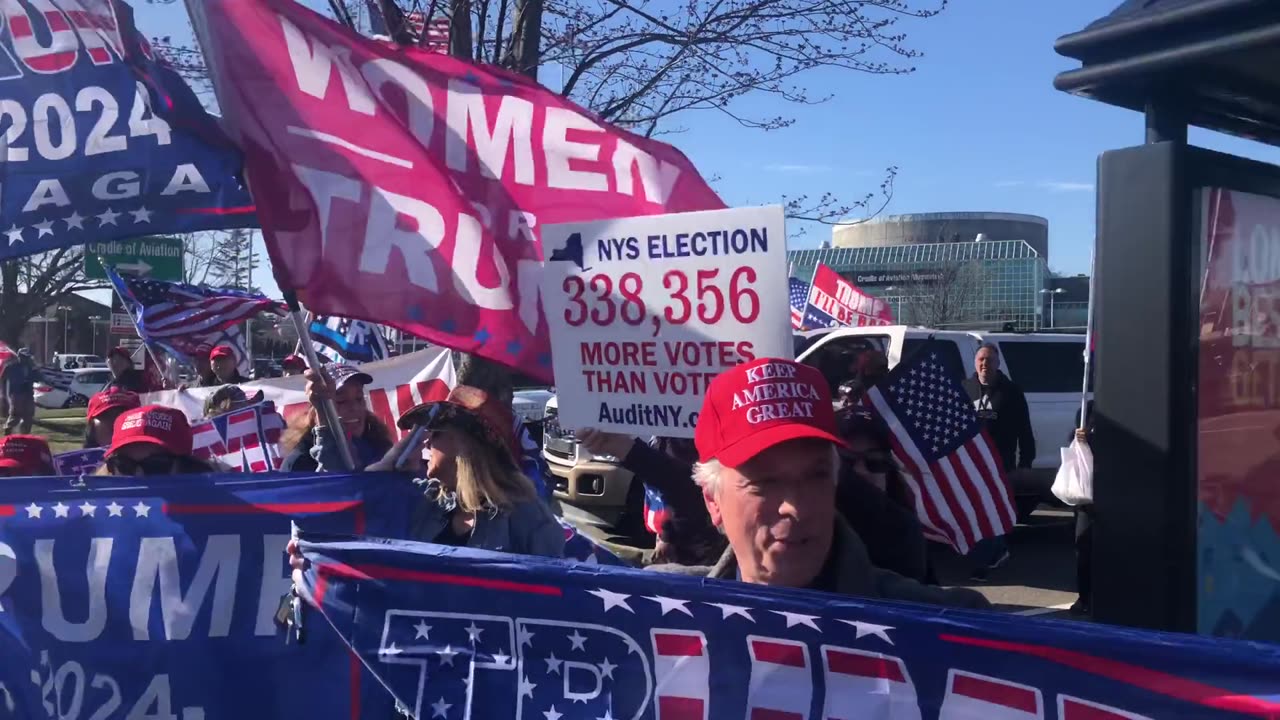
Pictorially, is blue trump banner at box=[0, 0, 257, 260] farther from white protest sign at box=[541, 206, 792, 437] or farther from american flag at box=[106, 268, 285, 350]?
american flag at box=[106, 268, 285, 350]

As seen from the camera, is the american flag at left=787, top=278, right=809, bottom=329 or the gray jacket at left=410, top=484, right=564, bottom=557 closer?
the gray jacket at left=410, top=484, right=564, bottom=557

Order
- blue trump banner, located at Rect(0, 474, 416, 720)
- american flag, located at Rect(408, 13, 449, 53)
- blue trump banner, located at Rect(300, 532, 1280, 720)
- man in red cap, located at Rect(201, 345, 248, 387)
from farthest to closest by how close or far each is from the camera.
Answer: man in red cap, located at Rect(201, 345, 248, 387)
american flag, located at Rect(408, 13, 449, 53)
blue trump banner, located at Rect(0, 474, 416, 720)
blue trump banner, located at Rect(300, 532, 1280, 720)

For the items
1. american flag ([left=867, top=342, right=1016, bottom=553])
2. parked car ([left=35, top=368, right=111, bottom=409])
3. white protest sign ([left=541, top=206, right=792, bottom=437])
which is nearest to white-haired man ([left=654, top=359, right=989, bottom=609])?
white protest sign ([left=541, top=206, right=792, bottom=437])

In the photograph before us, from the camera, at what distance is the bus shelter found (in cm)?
208

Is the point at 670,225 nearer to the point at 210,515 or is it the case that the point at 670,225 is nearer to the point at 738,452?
the point at 738,452

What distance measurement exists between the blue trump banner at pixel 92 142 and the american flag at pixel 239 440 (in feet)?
9.96

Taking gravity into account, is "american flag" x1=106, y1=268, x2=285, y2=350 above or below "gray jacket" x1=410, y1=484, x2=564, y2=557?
above

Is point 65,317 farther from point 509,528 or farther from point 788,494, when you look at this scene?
point 788,494

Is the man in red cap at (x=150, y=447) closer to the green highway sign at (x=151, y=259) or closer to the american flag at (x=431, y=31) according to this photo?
the american flag at (x=431, y=31)

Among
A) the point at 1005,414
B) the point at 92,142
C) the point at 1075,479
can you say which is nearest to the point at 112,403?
the point at 92,142

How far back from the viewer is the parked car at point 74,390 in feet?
124

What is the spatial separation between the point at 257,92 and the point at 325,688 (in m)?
1.94

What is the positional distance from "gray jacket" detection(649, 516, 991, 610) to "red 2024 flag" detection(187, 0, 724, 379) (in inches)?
69.0

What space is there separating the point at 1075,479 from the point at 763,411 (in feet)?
19.1
